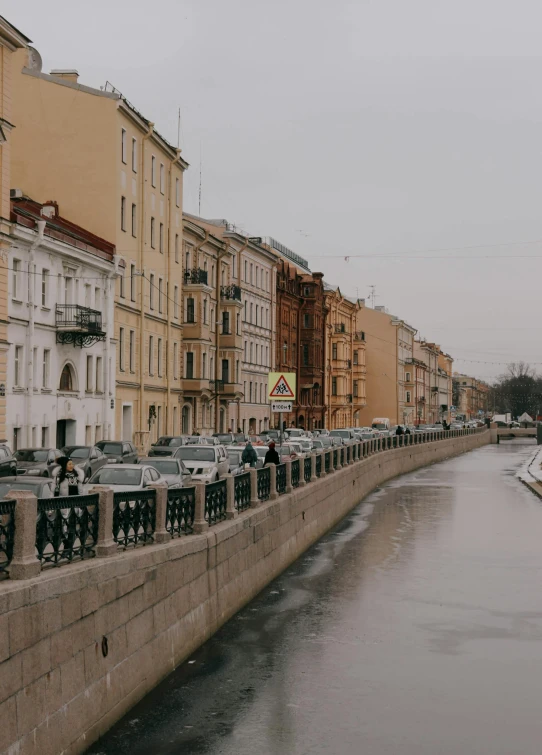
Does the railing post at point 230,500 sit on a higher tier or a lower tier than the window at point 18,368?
lower

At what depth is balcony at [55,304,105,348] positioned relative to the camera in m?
43.2

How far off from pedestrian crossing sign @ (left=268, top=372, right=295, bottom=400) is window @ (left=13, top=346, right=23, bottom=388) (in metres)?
16.3

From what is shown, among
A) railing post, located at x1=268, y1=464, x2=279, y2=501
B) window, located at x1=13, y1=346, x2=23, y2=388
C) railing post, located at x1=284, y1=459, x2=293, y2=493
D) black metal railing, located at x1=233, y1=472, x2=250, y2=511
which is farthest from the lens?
window, located at x1=13, y1=346, x2=23, y2=388

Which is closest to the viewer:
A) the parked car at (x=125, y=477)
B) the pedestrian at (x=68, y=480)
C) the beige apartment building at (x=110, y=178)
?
the pedestrian at (x=68, y=480)

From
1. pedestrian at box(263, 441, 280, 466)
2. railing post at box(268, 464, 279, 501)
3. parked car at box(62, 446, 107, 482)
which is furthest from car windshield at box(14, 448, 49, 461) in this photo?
railing post at box(268, 464, 279, 501)

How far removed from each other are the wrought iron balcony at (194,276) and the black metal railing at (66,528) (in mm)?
50931

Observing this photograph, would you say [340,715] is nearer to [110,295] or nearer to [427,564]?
[427,564]

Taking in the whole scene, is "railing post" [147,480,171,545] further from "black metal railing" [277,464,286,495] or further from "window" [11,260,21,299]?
"window" [11,260,21,299]

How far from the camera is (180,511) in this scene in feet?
51.5

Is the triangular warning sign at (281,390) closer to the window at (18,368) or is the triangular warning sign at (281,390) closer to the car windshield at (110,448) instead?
the car windshield at (110,448)

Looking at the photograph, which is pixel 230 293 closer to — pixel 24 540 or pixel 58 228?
pixel 58 228

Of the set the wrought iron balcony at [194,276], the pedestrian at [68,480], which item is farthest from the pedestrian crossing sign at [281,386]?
the wrought iron balcony at [194,276]

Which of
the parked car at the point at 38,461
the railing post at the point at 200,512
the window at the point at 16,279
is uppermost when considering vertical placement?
the window at the point at 16,279

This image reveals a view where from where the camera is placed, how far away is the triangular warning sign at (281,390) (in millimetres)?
25328
